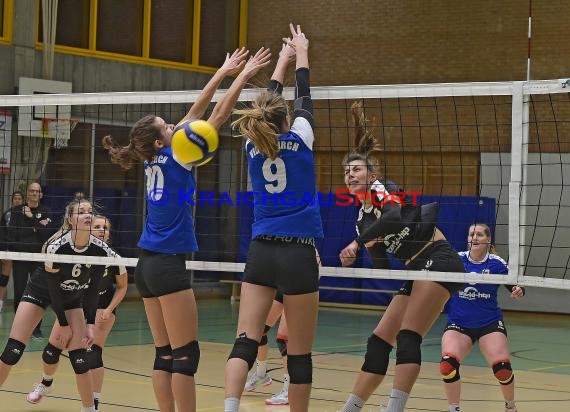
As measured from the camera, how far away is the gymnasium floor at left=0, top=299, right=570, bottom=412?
8.73 metres

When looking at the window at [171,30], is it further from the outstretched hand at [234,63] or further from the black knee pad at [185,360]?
the black knee pad at [185,360]

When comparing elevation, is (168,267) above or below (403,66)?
below

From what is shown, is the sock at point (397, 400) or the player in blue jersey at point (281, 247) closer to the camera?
the player in blue jersey at point (281, 247)

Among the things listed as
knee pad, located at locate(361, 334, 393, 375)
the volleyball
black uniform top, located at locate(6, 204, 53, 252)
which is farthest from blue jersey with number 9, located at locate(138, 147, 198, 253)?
black uniform top, located at locate(6, 204, 53, 252)

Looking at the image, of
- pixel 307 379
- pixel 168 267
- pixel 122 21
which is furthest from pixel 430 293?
pixel 122 21

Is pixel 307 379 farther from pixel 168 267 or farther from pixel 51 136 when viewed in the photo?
pixel 51 136

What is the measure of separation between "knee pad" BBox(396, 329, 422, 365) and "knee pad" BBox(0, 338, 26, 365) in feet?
9.57

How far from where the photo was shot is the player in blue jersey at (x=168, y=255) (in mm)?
Answer: 5938

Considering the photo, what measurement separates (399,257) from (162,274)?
172 centimetres

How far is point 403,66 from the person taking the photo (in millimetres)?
18906

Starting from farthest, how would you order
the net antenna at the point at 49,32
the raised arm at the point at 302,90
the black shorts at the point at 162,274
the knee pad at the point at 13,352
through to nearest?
the net antenna at the point at 49,32 < the knee pad at the point at 13,352 < the raised arm at the point at 302,90 < the black shorts at the point at 162,274

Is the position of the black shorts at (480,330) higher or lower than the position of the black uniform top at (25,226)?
lower

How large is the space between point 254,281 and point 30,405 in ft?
10.8

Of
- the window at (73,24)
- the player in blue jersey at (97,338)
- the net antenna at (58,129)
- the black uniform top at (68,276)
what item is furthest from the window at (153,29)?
the black uniform top at (68,276)
